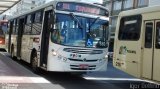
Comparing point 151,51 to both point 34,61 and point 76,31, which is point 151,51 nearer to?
point 76,31

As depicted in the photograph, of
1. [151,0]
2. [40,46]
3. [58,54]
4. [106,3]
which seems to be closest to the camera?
[58,54]

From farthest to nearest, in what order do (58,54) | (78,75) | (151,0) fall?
(151,0) → (78,75) → (58,54)

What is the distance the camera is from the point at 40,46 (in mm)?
15258

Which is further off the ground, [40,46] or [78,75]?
[40,46]

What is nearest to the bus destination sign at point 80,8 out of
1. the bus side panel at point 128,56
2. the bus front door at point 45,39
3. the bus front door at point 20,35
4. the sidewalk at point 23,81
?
the bus front door at point 45,39

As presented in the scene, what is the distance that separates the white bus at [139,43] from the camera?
11.9 meters

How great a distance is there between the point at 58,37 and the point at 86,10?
154 centimetres

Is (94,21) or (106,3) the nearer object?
(94,21)

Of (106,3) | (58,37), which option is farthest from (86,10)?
(106,3)

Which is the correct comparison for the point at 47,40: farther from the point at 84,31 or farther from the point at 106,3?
the point at 106,3

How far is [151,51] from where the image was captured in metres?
12.1

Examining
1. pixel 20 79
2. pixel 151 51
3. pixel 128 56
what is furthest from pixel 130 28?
pixel 20 79

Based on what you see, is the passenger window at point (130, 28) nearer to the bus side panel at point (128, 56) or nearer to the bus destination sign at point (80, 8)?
the bus side panel at point (128, 56)

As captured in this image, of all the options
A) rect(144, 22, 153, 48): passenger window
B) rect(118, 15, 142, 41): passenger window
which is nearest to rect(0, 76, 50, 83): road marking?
rect(118, 15, 142, 41): passenger window
